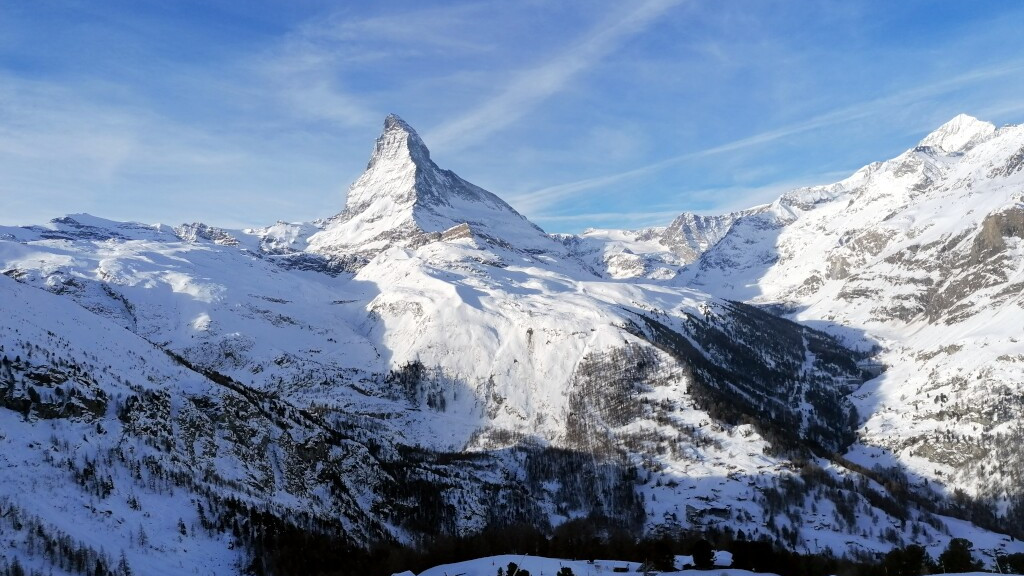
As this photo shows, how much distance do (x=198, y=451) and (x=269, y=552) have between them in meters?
25.0

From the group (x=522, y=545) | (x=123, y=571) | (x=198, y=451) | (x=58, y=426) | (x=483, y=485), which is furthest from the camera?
(x=483, y=485)

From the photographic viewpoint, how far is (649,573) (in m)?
74.4

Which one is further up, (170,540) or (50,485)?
(50,485)

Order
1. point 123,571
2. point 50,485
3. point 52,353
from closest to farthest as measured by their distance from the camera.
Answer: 1. point 123,571
2. point 50,485
3. point 52,353

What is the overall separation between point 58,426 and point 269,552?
30.2m

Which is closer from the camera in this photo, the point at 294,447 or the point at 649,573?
the point at 649,573

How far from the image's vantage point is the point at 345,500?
129 meters

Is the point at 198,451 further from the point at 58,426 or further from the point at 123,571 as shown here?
the point at 123,571

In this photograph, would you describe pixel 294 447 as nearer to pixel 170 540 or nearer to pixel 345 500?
pixel 345 500

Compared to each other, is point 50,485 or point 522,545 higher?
point 50,485

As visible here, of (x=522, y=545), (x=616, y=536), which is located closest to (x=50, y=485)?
(x=522, y=545)

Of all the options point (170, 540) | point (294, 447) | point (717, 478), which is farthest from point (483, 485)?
point (170, 540)

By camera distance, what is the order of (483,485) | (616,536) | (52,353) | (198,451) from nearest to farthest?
(52,353) → (198,451) → (616,536) → (483,485)

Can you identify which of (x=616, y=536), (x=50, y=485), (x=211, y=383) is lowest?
(x=616, y=536)
